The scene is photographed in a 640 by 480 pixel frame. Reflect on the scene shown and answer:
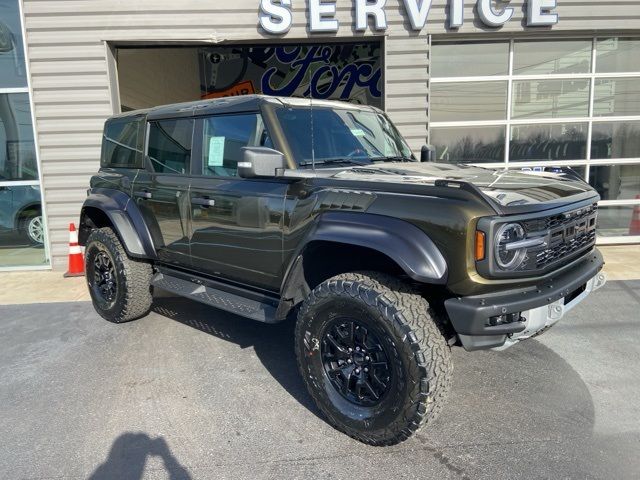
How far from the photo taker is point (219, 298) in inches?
142

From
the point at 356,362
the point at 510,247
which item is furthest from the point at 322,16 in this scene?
the point at 356,362

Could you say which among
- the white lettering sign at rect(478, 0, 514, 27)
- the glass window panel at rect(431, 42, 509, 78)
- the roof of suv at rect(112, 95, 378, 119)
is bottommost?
the roof of suv at rect(112, 95, 378, 119)

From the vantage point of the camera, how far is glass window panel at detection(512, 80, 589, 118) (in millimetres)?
7207

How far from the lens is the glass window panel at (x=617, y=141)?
24.1ft

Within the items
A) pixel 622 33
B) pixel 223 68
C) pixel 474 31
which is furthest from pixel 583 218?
pixel 223 68

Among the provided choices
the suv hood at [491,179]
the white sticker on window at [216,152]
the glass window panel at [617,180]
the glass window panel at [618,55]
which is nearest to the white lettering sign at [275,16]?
the white sticker on window at [216,152]

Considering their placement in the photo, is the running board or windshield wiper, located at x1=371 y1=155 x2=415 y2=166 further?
windshield wiper, located at x1=371 y1=155 x2=415 y2=166

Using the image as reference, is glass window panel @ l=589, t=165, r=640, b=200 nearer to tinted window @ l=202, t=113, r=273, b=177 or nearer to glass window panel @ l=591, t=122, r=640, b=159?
glass window panel @ l=591, t=122, r=640, b=159

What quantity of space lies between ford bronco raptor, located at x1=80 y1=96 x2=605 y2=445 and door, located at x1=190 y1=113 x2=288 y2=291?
0.04 ft

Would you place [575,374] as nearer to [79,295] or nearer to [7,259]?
[79,295]

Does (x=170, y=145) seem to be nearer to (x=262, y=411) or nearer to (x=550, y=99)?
(x=262, y=411)

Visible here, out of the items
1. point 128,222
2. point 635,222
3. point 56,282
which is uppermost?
point 128,222

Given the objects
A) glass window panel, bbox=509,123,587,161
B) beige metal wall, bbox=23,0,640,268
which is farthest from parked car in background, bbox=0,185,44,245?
glass window panel, bbox=509,123,587,161

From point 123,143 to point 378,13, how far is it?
394 cm
